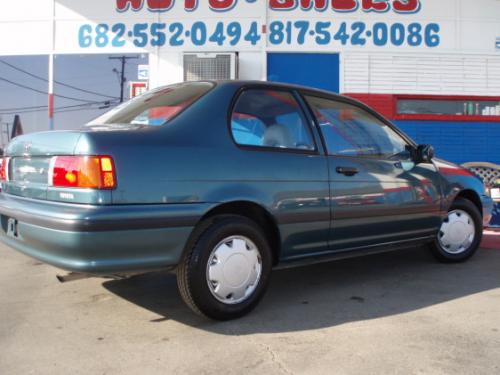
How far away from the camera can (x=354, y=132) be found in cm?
404

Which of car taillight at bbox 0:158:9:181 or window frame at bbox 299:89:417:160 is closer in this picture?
car taillight at bbox 0:158:9:181

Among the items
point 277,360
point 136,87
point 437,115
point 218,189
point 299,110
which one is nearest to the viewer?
point 277,360

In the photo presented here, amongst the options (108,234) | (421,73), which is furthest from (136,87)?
(108,234)

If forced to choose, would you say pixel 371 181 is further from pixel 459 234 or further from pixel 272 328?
pixel 459 234

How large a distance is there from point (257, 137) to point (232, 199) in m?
0.53

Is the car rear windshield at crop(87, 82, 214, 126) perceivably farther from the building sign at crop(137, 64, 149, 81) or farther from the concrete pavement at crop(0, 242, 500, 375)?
the building sign at crop(137, 64, 149, 81)

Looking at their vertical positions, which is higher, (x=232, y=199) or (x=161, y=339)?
(x=232, y=199)

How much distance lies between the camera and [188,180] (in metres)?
2.90

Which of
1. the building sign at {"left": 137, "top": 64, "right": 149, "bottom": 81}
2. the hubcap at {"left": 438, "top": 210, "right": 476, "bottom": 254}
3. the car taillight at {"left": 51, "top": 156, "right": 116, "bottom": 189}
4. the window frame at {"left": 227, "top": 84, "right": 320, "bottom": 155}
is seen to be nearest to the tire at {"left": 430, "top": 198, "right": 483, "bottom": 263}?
the hubcap at {"left": 438, "top": 210, "right": 476, "bottom": 254}

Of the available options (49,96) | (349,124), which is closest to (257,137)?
(349,124)

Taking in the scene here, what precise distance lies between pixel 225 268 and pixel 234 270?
0.07 meters

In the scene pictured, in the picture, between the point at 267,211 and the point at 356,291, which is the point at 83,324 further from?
the point at 356,291

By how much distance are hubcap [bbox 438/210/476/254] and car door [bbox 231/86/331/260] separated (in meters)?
1.74

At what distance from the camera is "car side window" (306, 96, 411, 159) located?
379 cm
